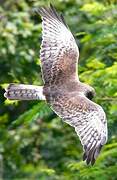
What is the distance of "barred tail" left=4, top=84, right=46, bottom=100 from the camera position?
5.73 meters

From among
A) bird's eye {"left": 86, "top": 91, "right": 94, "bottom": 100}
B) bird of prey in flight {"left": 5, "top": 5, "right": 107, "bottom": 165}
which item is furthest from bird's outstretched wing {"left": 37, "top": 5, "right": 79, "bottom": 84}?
bird's eye {"left": 86, "top": 91, "right": 94, "bottom": 100}

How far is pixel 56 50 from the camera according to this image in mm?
6375

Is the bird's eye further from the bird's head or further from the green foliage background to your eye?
the green foliage background

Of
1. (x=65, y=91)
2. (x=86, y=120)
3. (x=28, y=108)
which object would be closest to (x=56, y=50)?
(x=65, y=91)

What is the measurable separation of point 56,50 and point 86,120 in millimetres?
1099

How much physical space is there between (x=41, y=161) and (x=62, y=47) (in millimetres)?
3747

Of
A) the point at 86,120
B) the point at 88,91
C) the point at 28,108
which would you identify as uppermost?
the point at 88,91

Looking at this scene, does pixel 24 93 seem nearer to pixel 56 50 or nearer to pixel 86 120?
pixel 86 120

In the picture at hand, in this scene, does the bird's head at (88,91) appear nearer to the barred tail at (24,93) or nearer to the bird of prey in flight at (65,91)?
the bird of prey in flight at (65,91)

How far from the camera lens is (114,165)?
6.16m

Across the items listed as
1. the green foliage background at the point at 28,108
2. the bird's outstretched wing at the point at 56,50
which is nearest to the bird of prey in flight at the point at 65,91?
the bird's outstretched wing at the point at 56,50

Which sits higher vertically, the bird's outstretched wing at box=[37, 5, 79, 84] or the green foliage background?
the bird's outstretched wing at box=[37, 5, 79, 84]

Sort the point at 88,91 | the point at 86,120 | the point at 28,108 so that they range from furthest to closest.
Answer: the point at 28,108
the point at 88,91
the point at 86,120

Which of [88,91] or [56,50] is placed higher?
[56,50]
